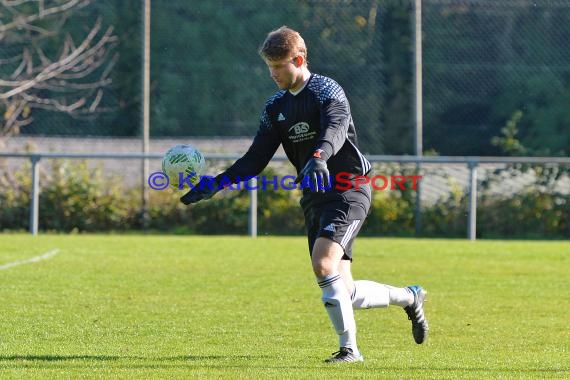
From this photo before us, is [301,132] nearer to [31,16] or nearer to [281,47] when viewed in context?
[281,47]

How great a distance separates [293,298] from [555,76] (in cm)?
1099

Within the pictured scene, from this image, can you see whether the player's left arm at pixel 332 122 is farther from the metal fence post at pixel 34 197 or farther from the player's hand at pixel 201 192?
the metal fence post at pixel 34 197

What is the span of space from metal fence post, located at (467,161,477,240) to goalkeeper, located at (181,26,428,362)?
9509 millimetres

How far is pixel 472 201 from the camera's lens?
16.0 m

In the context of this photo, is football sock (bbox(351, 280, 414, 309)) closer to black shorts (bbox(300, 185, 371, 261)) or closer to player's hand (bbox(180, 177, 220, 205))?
black shorts (bbox(300, 185, 371, 261))

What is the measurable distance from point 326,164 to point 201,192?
833mm

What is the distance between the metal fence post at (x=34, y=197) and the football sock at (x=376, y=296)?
388 inches

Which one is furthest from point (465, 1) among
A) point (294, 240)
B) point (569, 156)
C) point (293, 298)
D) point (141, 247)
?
point (293, 298)

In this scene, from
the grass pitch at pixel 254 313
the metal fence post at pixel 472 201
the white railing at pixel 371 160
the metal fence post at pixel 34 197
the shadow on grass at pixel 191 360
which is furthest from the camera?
the metal fence post at pixel 472 201

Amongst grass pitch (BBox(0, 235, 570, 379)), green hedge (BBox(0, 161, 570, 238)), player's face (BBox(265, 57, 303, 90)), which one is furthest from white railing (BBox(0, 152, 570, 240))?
player's face (BBox(265, 57, 303, 90))

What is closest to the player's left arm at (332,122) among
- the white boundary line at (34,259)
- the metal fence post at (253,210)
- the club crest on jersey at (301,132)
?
the club crest on jersey at (301,132)

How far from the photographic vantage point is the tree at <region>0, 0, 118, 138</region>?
18.5 metres

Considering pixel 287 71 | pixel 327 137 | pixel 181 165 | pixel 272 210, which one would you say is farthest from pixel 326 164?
pixel 272 210

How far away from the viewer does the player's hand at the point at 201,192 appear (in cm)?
623
